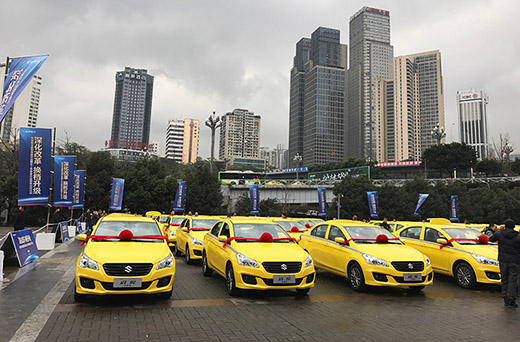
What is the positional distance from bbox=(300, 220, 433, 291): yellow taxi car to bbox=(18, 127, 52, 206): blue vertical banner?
32.8 feet

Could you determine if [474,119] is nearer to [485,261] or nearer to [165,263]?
[485,261]

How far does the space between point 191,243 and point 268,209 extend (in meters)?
37.9

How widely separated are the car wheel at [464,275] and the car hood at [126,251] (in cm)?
719

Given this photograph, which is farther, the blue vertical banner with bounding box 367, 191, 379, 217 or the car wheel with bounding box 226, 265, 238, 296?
the blue vertical banner with bounding box 367, 191, 379, 217

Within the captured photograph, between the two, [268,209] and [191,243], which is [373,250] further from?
[268,209]

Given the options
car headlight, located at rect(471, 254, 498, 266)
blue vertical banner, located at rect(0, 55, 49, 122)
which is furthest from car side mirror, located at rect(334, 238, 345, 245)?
blue vertical banner, located at rect(0, 55, 49, 122)

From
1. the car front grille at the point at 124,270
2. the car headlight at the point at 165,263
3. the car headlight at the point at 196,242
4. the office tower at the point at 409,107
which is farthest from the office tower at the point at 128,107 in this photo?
the car front grille at the point at 124,270

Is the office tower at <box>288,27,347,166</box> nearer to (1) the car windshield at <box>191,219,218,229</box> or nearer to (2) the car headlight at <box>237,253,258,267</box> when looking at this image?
(1) the car windshield at <box>191,219,218,229</box>

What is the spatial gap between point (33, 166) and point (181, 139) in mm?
157654

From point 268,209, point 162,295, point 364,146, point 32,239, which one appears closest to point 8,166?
point 268,209

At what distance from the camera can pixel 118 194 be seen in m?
27.4

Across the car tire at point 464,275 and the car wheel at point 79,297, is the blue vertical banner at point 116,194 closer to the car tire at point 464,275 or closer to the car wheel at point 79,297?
the car wheel at point 79,297

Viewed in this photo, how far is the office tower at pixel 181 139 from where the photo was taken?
164750 millimetres

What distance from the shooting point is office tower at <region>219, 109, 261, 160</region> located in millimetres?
177000
